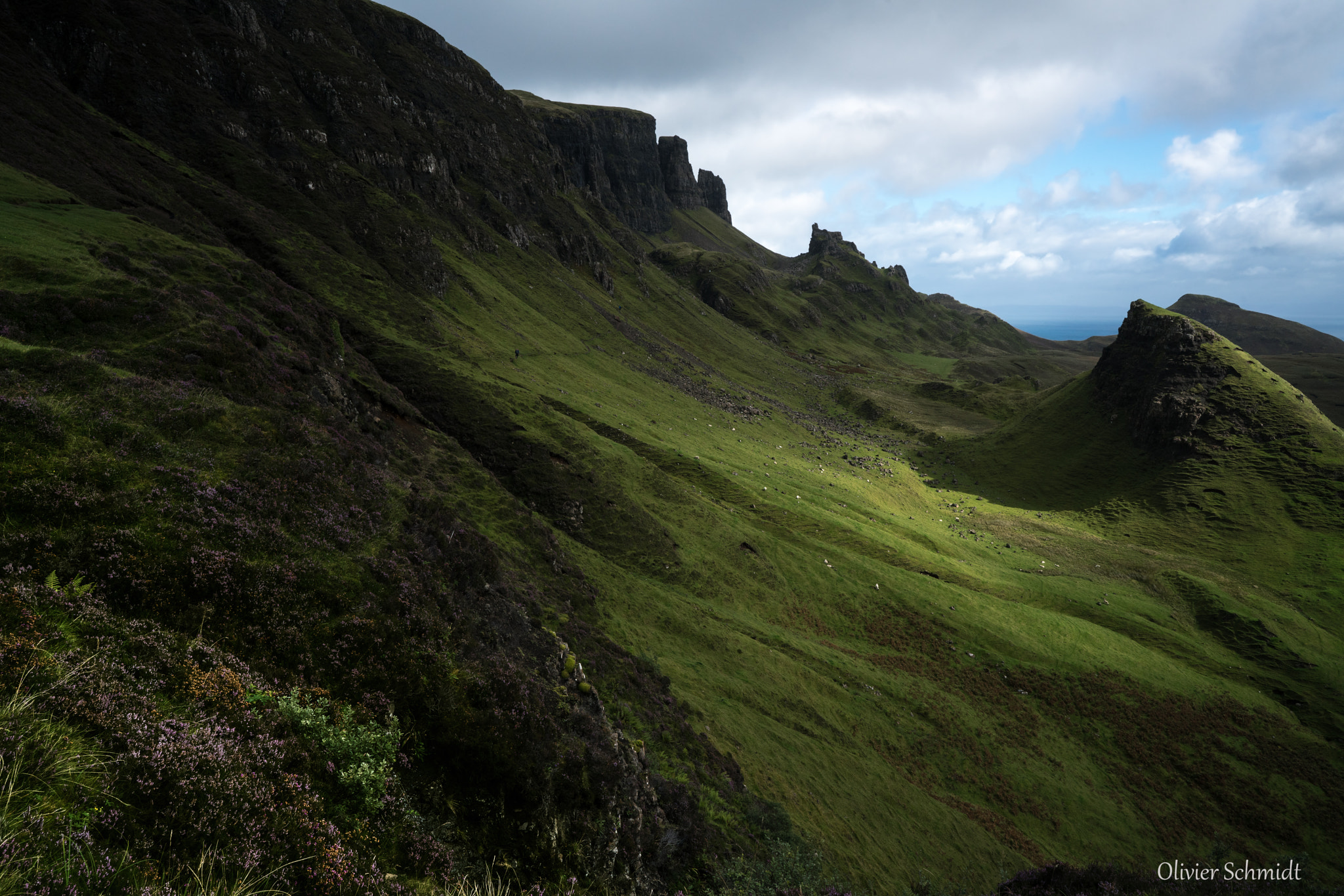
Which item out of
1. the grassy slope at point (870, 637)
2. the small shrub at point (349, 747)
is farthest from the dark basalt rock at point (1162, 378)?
the small shrub at point (349, 747)

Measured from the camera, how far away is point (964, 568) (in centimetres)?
6056

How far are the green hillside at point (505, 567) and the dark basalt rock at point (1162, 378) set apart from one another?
0.82 meters

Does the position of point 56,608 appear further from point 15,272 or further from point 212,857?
point 15,272

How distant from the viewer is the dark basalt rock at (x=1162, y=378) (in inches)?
3647

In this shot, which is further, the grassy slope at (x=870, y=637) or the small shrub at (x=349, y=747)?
the grassy slope at (x=870, y=637)

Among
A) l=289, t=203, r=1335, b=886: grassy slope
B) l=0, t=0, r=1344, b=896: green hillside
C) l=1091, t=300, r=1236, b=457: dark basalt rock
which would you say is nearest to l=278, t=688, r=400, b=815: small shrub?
l=0, t=0, r=1344, b=896: green hillside

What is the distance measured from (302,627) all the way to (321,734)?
3.33 m

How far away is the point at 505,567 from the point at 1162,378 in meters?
122

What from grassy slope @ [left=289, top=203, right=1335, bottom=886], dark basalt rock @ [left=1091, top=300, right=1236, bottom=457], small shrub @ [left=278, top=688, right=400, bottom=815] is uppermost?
dark basalt rock @ [left=1091, top=300, right=1236, bottom=457]

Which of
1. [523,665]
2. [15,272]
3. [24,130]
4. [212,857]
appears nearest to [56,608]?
[212,857]

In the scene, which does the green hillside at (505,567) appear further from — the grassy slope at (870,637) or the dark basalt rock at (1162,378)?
the dark basalt rock at (1162,378)

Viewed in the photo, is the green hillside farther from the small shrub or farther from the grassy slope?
the grassy slope

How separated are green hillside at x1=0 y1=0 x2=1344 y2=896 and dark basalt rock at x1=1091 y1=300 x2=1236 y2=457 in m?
0.82

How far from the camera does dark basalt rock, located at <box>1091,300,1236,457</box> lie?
304 feet
